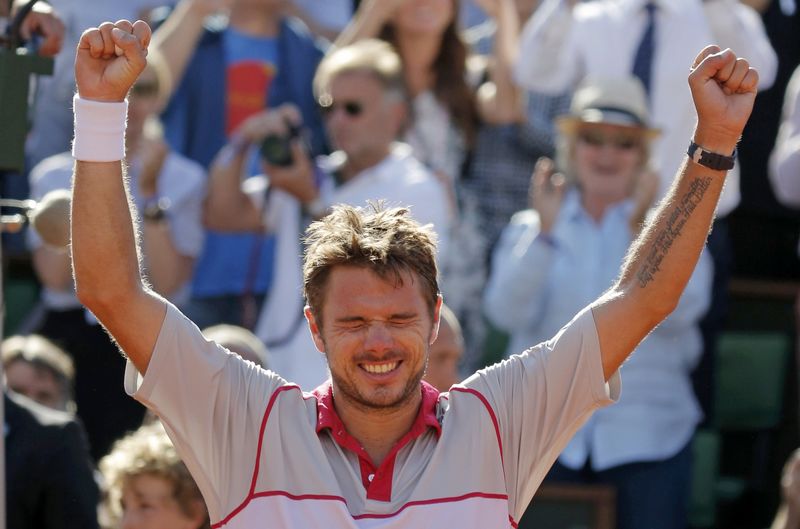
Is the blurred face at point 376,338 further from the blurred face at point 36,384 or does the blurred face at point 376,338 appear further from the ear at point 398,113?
the ear at point 398,113

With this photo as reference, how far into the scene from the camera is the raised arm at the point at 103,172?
2.98m

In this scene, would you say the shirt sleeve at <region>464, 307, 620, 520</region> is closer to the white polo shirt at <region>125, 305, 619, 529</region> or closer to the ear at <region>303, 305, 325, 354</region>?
the white polo shirt at <region>125, 305, 619, 529</region>

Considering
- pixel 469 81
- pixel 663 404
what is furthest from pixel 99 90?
pixel 469 81

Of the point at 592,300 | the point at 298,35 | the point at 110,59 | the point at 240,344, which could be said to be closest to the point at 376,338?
the point at 110,59

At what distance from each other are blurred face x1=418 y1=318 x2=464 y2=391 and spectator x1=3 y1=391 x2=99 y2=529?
1148mm

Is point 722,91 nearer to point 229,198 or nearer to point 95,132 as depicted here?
point 95,132

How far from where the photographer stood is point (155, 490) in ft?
14.4

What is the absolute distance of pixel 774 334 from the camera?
22.9ft

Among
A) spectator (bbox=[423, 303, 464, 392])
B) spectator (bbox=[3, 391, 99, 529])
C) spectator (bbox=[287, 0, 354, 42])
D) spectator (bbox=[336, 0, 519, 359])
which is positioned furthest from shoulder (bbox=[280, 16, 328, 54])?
spectator (bbox=[3, 391, 99, 529])

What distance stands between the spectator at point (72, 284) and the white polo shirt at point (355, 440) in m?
3.27

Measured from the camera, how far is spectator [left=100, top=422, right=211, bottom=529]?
436cm

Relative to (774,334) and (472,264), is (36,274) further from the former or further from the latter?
(774,334)

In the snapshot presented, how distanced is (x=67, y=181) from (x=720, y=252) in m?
2.82

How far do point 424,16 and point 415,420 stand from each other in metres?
3.86
